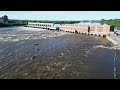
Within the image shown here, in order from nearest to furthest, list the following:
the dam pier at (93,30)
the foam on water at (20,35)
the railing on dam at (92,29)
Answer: the foam on water at (20,35) → the dam pier at (93,30) → the railing on dam at (92,29)

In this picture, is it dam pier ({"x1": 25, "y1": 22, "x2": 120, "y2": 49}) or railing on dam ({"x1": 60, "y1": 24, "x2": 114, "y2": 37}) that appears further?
railing on dam ({"x1": 60, "y1": 24, "x2": 114, "y2": 37})

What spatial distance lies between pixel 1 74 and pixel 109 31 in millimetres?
18108

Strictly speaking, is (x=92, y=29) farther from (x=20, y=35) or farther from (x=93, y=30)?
(x=20, y=35)

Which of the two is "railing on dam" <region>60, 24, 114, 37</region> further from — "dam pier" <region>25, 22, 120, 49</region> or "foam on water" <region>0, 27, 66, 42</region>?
"foam on water" <region>0, 27, 66, 42</region>

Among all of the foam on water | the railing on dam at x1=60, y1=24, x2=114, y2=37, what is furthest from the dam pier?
the foam on water

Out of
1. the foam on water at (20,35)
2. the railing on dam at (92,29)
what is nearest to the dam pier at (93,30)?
the railing on dam at (92,29)

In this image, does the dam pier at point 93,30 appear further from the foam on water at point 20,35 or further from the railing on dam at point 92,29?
the foam on water at point 20,35

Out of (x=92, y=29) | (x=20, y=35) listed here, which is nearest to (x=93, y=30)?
(x=92, y=29)

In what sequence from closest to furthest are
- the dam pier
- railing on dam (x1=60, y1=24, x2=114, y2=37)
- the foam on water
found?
the foam on water, the dam pier, railing on dam (x1=60, y1=24, x2=114, y2=37)
